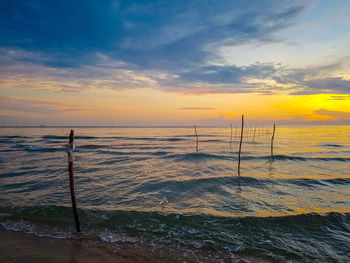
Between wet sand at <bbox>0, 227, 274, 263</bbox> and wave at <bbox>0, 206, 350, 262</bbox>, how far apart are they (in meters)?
0.41

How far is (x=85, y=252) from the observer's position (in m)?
5.43

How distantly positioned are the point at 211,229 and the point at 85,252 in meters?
4.24

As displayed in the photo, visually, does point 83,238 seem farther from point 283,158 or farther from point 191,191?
point 283,158

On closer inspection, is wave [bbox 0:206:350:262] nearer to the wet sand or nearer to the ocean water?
the ocean water

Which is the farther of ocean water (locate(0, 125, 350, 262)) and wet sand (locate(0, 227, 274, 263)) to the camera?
ocean water (locate(0, 125, 350, 262))

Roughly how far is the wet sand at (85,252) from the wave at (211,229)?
0.41 m

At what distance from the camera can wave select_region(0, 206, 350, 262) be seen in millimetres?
6156

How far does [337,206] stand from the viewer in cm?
957

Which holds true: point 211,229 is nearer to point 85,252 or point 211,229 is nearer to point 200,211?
point 200,211

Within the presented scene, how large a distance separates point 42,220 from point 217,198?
8065 mm

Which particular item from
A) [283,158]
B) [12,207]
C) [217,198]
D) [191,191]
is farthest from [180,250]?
[283,158]

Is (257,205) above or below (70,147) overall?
below

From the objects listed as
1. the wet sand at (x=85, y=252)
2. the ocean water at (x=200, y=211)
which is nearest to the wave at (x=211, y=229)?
the ocean water at (x=200, y=211)

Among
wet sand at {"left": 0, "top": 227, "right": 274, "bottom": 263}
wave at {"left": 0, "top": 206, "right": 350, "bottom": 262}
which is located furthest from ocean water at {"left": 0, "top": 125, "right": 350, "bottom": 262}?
wet sand at {"left": 0, "top": 227, "right": 274, "bottom": 263}
